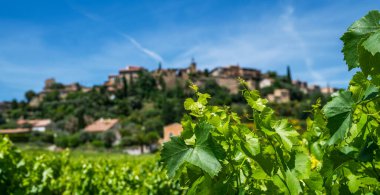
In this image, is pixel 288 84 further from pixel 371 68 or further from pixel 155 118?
pixel 371 68

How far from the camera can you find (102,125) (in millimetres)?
85000

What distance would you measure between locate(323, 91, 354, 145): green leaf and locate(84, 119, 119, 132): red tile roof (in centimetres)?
7996

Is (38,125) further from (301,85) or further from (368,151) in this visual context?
(368,151)

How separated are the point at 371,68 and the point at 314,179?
0.50 meters

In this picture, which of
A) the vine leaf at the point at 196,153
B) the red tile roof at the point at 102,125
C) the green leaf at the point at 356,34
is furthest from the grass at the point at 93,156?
the red tile roof at the point at 102,125

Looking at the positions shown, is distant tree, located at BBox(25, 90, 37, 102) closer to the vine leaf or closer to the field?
the field

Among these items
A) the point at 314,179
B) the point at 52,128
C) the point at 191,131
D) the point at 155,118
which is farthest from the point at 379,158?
the point at 52,128

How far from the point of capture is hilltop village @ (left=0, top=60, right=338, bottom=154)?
7594cm

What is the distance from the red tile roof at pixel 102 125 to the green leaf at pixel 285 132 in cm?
7973

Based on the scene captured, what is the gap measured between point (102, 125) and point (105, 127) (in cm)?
316

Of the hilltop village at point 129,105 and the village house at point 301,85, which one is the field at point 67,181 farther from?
the village house at point 301,85

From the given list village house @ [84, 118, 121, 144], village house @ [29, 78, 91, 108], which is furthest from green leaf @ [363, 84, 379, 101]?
village house @ [29, 78, 91, 108]

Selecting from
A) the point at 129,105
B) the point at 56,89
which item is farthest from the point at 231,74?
the point at 56,89

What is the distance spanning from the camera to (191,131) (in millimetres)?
1547
